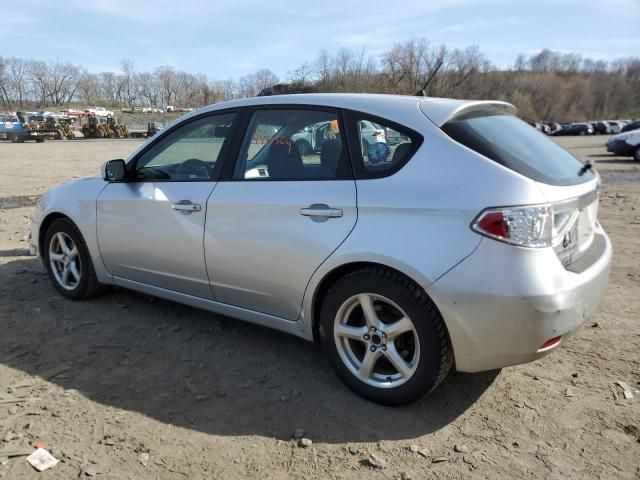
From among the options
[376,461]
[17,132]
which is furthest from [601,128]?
[376,461]

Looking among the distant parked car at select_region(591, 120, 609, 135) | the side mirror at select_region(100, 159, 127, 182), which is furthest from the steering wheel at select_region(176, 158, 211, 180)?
the distant parked car at select_region(591, 120, 609, 135)

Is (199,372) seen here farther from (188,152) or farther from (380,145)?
(380,145)

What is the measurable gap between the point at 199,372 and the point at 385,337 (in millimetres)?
1310

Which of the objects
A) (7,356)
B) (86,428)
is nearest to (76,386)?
(86,428)

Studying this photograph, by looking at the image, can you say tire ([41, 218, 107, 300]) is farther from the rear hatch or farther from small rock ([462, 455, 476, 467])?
small rock ([462, 455, 476, 467])

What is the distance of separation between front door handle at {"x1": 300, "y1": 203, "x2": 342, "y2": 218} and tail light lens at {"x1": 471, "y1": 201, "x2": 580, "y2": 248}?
2.51 feet

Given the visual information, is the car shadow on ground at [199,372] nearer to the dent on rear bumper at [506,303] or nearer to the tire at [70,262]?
the tire at [70,262]

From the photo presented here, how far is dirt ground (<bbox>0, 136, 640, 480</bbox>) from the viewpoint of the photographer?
8.37 ft

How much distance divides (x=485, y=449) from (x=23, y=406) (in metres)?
2.57

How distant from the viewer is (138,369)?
3480 millimetres

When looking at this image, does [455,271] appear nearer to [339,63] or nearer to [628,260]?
[628,260]

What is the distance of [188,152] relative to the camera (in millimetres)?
3896

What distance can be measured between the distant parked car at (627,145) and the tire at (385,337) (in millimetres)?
20020

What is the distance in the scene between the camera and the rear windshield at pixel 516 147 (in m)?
2.73
